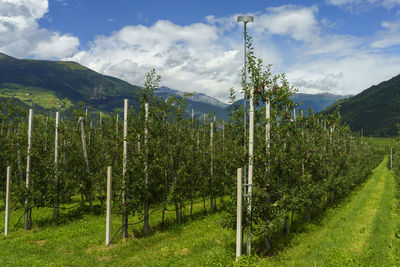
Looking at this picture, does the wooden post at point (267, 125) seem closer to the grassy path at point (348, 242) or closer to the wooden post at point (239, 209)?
the wooden post at point (239, 209)

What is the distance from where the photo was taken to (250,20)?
33.0ft

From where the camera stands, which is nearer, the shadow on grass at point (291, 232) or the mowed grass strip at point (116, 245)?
the mowed grass strip at point (116, 245)

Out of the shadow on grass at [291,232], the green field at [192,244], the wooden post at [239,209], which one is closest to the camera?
the wooden post at [239,209]

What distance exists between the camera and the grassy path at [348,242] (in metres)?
10.7

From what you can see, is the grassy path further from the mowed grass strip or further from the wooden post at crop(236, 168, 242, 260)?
the mowed grass strip

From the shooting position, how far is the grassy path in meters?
10.7

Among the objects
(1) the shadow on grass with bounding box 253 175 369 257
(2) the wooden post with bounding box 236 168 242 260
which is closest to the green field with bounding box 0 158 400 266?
(1) the shadow on grass with bounding box 253 175 369 257

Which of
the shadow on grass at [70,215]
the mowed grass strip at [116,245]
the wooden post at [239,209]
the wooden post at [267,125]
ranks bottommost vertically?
the shadow on grass at [70,215]

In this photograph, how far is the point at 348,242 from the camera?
13086 millimetres

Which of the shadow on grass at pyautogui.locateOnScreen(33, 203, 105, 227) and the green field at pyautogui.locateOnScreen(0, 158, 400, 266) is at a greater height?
the green field at pyautogui.locateOnScreen(0, 158, 400, 266)

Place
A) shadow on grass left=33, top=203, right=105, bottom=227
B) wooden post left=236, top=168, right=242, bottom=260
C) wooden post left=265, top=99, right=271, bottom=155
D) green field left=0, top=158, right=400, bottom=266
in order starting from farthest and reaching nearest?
shadow on grass left=33, top=203, right=105, bottom=227 < wooden post left=265, top=99, right=271, bottom=155 < green field left=0, top=158, right=400, bottom=266 < wooden post left=236, top=168, right=242, bottom=260

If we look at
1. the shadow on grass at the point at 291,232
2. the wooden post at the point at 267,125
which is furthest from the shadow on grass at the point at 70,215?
the wooden post at the point at 267,125

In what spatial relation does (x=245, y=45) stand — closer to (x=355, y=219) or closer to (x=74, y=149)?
(x=355, y=219)

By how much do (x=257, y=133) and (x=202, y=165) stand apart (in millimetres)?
12323
